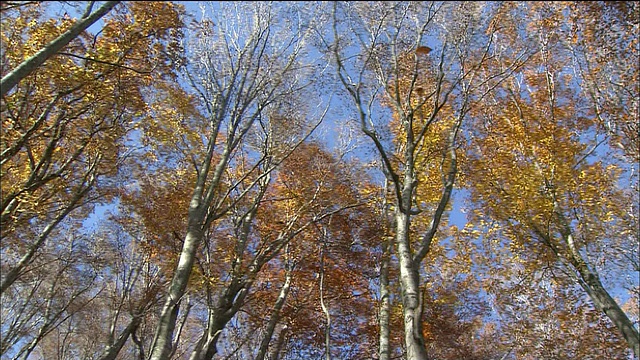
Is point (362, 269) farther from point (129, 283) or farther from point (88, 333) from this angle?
point (88, 333)

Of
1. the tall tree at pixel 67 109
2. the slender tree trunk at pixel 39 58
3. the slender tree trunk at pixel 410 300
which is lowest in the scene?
the slender tree trunk at pixel 410 300

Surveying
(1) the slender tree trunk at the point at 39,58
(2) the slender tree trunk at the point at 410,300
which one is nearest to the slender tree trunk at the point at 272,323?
(2) the slender tree trunk at the point at 410,300

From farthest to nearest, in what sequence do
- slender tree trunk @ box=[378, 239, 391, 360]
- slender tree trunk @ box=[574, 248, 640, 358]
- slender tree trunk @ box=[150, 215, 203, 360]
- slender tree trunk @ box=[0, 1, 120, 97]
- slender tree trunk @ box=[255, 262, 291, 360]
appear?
slender tree trunk @ box=[255, 262, 291, 360], slender tree trunk @ box=[378, 239, 391, 360], slender tree trunk @ box=[574, 248, 640, 358], slender tree trunk @ box=[150, 215, 203, 360], slender tree trunk @ box=[0, 1, 120, 97]

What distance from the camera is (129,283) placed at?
12.2 meters

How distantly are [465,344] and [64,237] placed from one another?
1401 cm

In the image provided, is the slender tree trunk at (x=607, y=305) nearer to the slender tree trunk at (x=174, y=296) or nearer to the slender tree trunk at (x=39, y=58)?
the slender tree trunk at (x=174, y=296)

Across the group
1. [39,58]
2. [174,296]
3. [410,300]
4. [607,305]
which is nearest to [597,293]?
[607,305]

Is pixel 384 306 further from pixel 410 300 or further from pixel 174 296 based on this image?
pixel 174 296

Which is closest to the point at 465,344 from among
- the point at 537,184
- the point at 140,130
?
the point at 537,184

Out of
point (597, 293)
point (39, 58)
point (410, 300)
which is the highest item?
point (597, 293)

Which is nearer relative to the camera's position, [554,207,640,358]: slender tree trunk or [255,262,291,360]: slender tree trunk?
[554,207,640,358]: slender tree trunk

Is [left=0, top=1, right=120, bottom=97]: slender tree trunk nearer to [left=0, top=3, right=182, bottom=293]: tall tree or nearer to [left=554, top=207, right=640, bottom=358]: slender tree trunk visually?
[left=0, top=3, right=182, bottom=293]: tall tree

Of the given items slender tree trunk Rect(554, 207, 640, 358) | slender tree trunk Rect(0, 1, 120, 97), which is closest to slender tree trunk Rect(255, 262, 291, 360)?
slender tree trunk Rect(554, 207, 640, 358)

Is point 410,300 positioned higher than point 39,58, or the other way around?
point 39,58
